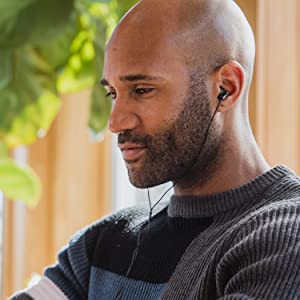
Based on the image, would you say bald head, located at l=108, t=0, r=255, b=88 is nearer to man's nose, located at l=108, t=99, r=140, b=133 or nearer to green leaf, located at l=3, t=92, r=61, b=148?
man's nose, located at l=108, t=99, r=140, b=133

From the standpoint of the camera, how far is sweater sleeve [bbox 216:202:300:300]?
798mm

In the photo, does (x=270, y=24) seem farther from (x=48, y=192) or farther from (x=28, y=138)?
(x=48, y=192)

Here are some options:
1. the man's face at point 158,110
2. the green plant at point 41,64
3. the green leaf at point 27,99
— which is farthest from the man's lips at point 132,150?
the green leaf at point 27,99

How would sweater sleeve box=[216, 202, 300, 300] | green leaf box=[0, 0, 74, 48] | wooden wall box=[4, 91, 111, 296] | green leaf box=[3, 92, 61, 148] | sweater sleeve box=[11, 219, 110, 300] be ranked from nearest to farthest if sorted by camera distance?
1. sweater sleeve box=[216, 202, 300, 300]
2. sweater sleeve box=[11, 219, 110, 300]
3. green leaf box=[0, 0, 74, 48]
4. green leaf box=[3, 92, 61, 148]
5. wooden wall box=[4, 91, 111, 296]

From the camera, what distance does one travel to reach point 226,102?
3.51ft

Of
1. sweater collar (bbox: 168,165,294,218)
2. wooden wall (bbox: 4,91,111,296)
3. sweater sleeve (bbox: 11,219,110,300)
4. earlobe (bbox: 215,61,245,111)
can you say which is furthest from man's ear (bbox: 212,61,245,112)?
wooden wall (bbox: 4,91,111,296)

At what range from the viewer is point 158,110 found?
1.05 metres

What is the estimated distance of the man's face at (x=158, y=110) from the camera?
1052 mm

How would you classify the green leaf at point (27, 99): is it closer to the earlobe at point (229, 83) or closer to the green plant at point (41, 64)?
the green plant at point (41, 64)

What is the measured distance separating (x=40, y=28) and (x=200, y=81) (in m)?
0.53

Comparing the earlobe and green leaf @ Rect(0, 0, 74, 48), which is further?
green leaf @ Rect(0, 0, 74, 48)

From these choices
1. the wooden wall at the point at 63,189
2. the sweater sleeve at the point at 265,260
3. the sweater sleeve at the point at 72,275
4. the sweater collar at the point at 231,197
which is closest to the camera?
the sweater sleeve at the point at 265,260

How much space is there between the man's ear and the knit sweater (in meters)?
0.10

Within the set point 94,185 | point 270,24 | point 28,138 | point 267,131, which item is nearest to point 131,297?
point 267,131
